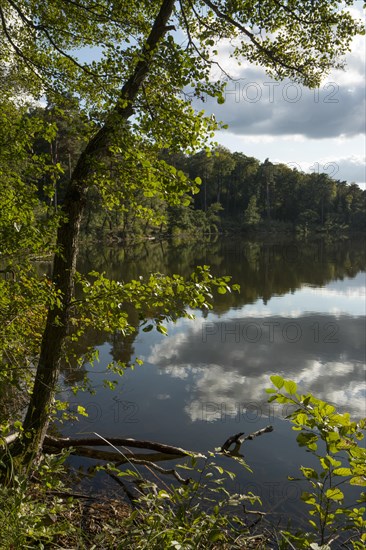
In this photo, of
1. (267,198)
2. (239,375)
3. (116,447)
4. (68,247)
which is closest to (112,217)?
(68,247)

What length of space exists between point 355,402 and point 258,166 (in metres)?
91.5

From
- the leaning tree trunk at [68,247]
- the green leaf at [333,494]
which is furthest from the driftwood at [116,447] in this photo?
the green leaf at [333,494]

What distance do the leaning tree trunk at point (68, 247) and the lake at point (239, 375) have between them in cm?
59

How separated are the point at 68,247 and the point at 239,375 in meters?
9.05

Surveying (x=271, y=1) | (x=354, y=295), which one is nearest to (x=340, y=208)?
(x=354, y=295)

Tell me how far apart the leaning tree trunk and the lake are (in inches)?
23.1

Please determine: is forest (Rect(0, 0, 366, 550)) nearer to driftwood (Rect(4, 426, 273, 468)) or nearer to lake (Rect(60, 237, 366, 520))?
driftwood (Rect(4, 426, 273, 468))

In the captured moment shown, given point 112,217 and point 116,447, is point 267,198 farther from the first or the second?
point 112,217

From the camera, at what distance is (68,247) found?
5.20m

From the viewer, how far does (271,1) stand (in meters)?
6.06

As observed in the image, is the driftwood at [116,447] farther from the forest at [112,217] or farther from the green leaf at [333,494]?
the green leaf at [333,494]

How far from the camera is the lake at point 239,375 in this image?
8.80 m

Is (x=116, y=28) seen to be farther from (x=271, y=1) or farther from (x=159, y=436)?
(x=159, y=436)

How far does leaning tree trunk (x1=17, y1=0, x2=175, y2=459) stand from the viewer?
4691 millimetres
